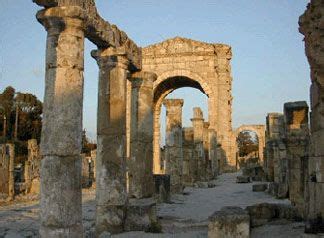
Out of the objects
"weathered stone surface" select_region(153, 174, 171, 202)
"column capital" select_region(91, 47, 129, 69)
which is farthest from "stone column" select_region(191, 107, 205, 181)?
"column capital" select_region(91, 47, 129, 69)

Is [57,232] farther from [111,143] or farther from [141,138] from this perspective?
[141,138]

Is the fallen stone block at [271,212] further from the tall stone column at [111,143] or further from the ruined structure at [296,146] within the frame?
the tall stone column at [111,143]

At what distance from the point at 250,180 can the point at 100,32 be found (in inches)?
672

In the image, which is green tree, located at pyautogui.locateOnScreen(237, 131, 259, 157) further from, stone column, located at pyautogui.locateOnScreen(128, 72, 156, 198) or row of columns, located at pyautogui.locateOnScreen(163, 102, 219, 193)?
stone column, located at pyautogui.locateOnScreen(128, 72, 156, 198)

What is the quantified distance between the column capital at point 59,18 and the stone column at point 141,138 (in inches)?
158

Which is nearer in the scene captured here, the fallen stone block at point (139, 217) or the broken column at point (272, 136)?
the fallen stone block at point (139, 217)

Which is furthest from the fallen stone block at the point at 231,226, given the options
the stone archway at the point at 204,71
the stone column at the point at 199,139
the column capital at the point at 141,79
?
the stone archway at the point at 204,71

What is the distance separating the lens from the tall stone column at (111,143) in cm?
863

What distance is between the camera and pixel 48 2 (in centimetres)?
657

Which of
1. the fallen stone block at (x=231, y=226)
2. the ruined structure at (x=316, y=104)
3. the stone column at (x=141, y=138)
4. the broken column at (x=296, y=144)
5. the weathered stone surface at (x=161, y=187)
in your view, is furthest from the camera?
the weathered stone surface at (x=161, y=187)

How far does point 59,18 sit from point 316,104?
432cm

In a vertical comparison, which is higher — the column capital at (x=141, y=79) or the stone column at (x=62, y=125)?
the column capital at (x=141, y=79)

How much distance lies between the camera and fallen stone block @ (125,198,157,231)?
8.66 m

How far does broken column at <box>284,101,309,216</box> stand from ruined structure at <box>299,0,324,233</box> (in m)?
2.69
